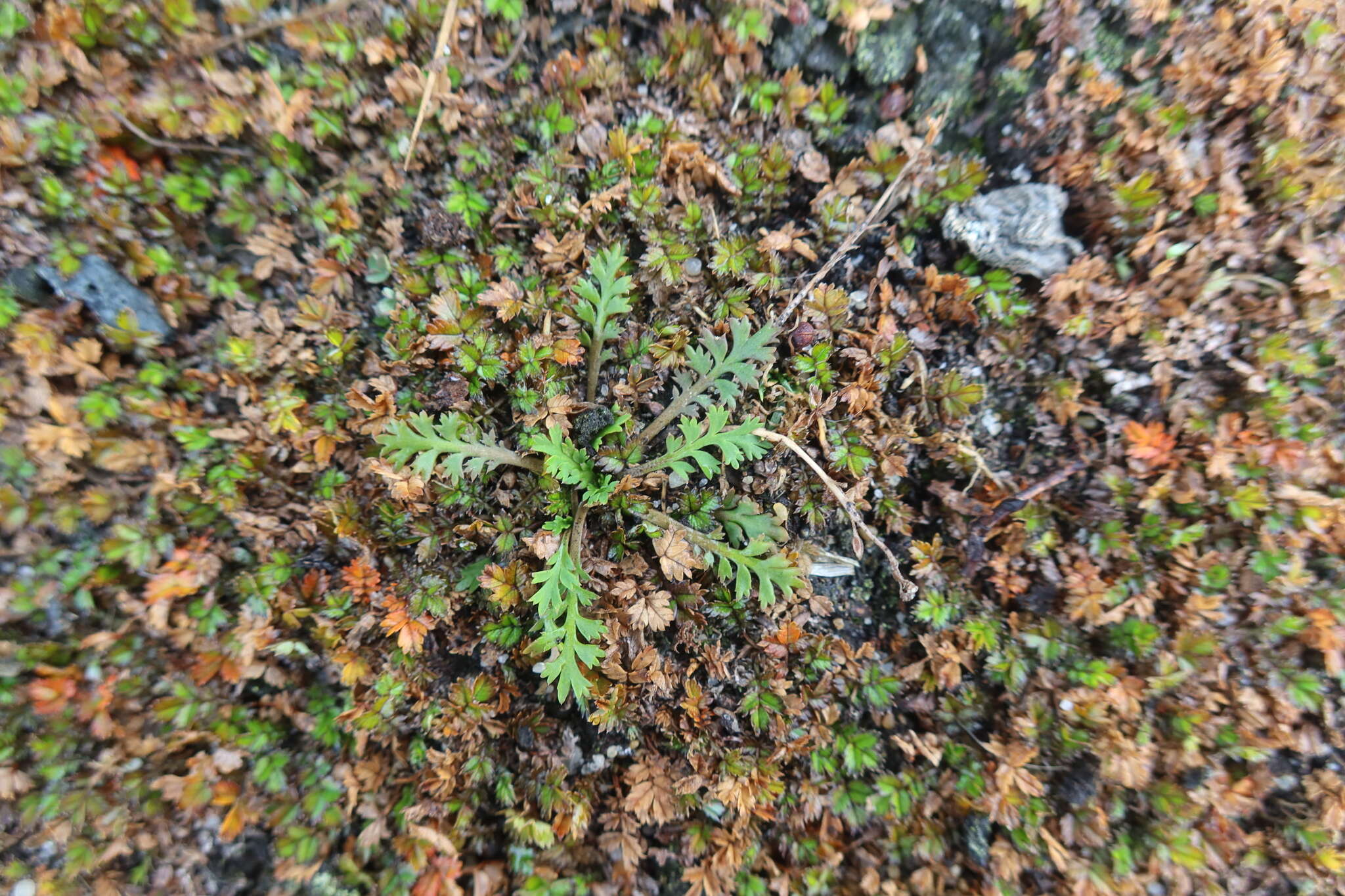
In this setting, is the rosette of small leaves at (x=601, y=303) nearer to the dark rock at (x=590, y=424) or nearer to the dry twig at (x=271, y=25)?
the dark rock at (x=590, y=424)

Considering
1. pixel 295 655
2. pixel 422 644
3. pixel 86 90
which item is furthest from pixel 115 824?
pixel 86 90

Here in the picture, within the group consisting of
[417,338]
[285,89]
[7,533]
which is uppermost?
[285,89]

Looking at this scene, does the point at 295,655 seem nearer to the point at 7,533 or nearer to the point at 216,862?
the point at 216,862

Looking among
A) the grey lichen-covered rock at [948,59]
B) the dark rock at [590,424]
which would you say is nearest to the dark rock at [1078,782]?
the dark rock at [590,424]

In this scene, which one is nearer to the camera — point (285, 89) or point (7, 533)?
point (7, 533)

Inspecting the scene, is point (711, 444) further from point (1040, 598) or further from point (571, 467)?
point (1040, 598)

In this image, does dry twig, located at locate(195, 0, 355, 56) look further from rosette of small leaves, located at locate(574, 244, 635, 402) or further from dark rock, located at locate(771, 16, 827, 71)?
dark rock, located at locate(771, 16, 827, 71)
